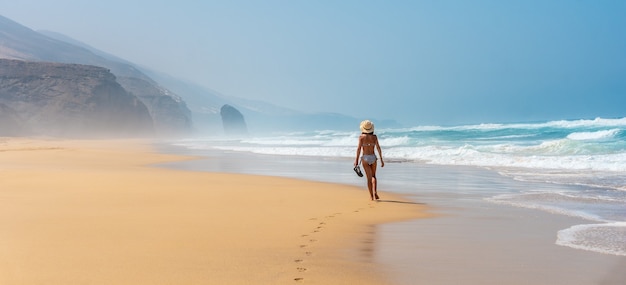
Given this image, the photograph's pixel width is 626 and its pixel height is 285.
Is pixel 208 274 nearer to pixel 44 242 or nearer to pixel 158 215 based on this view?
pixel 44 242

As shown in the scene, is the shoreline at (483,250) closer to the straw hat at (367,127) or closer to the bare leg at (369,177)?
the bare leg at (369,177)

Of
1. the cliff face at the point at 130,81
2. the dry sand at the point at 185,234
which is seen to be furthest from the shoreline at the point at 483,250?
the cliff face at the point at 130,81

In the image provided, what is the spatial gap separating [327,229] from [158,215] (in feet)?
7.28

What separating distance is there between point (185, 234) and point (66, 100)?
8572 cm

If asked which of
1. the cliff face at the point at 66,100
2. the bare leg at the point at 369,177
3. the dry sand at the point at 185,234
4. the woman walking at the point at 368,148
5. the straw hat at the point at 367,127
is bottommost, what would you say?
the dry sand at the point at 185,234

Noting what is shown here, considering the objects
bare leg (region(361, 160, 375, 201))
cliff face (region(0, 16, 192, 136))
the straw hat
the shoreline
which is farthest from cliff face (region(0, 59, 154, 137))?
the shoreline

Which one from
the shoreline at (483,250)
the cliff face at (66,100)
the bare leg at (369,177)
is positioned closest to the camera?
the shoreline at (483,250)

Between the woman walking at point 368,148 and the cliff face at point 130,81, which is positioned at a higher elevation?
the cliff face at point 130,81

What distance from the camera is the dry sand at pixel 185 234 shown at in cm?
465

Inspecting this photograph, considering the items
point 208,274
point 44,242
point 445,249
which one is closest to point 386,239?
point 445,249

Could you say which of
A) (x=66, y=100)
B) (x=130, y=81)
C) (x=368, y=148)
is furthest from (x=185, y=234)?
(x=130, y=81)

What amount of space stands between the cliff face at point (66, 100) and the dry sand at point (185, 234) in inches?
2817

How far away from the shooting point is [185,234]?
20.9 feet

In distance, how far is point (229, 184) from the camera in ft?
41.6
